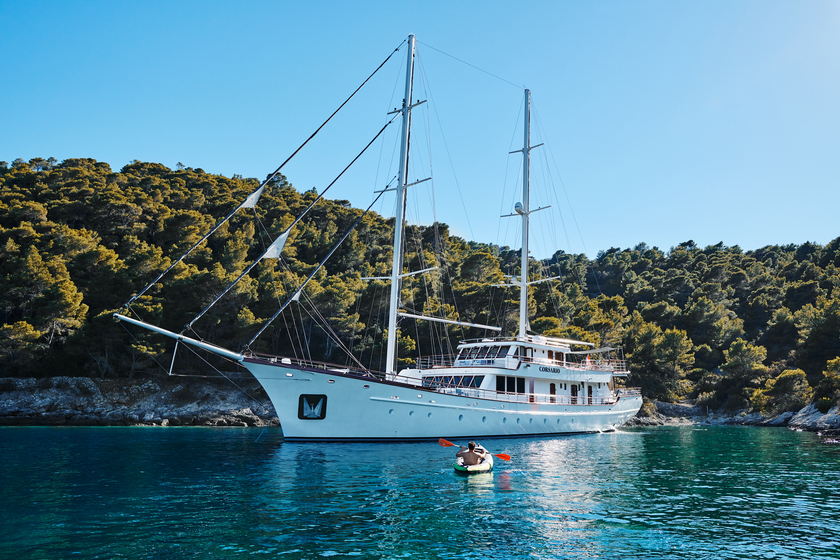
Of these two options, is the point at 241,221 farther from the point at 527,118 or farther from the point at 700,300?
the point at 700,300

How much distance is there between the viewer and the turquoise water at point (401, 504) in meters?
9.02

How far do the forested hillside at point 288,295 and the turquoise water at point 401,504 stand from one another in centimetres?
1523

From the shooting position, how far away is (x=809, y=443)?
26.0 metres

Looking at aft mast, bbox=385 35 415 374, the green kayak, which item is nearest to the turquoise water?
the green kayak

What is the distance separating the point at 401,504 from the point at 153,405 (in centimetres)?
3304

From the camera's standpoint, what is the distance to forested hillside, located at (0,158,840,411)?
3866 centimetres

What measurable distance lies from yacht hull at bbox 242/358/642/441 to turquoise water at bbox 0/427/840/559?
3.24ft

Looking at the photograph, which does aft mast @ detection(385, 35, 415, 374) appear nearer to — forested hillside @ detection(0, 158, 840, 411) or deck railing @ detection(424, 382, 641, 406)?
deck railing @ detection(424, 382, 641, 406)

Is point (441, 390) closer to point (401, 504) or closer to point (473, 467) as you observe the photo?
point (473, 467)

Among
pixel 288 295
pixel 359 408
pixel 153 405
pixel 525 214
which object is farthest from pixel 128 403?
pixel 525 214

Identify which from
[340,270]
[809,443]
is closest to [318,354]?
[340,270]

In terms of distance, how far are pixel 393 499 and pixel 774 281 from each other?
A: 7193 cm

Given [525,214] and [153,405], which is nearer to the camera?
[525,214]

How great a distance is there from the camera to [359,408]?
846 inches
